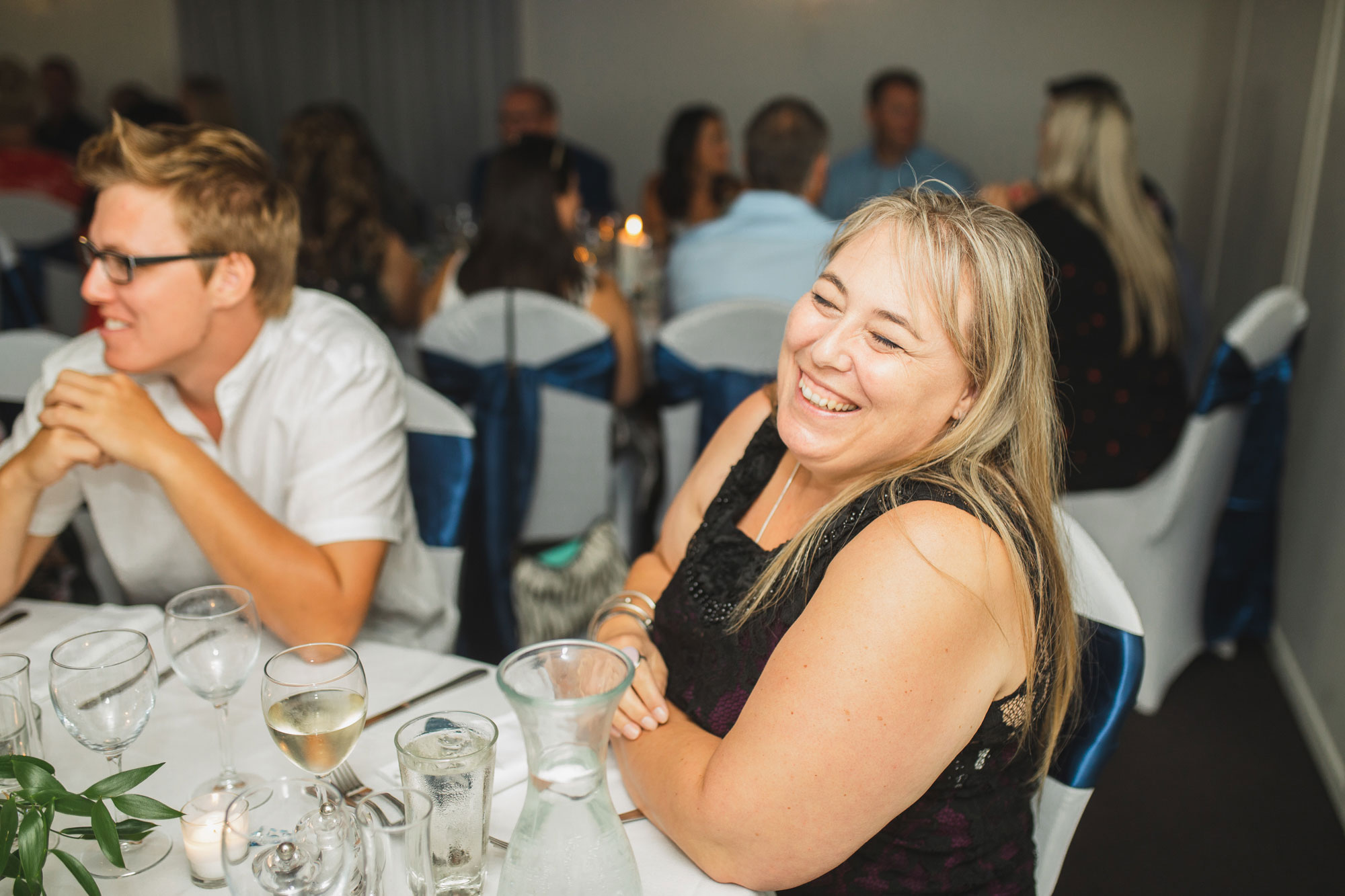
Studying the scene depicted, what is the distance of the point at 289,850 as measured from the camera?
0.77 meters

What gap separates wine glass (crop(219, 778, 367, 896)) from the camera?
2.47 feet

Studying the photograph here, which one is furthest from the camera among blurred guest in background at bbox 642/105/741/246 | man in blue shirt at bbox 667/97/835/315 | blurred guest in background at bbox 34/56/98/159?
blurred guest in background at bbox 34/56/98/159

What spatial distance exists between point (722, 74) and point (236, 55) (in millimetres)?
3289

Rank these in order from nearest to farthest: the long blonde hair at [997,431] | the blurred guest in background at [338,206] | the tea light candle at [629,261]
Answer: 1. the long blonde hair at [997,431]
2. the blurred guest in background at [338,206]
3. the tea light candle at [629,261]

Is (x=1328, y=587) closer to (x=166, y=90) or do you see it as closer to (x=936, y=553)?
(x=936, y=553)

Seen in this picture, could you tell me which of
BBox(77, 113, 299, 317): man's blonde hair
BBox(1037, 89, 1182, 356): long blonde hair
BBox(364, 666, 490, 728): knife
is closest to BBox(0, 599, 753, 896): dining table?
BBox(364, 666, 490, 728): knife

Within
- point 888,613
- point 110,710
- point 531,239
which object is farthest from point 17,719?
point 531,239

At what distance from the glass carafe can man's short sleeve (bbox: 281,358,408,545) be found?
0.77m

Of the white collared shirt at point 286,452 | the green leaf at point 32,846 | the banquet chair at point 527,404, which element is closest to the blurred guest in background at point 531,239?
the banquet chair at point 527,404

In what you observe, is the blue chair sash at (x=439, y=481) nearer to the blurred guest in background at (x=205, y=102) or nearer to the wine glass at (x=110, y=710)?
the wine glass at (x=110, y=710)

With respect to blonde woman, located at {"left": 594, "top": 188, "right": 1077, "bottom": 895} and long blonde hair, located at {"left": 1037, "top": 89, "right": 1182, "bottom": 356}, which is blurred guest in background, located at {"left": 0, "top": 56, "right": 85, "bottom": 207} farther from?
blonde woman, located at {"left": 594, "top": 188, "right": 1077, "bottom": 895}

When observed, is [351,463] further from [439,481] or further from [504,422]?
[504,422]

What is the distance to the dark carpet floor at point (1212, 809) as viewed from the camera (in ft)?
6.91

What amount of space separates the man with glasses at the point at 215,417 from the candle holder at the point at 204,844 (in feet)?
1.60
